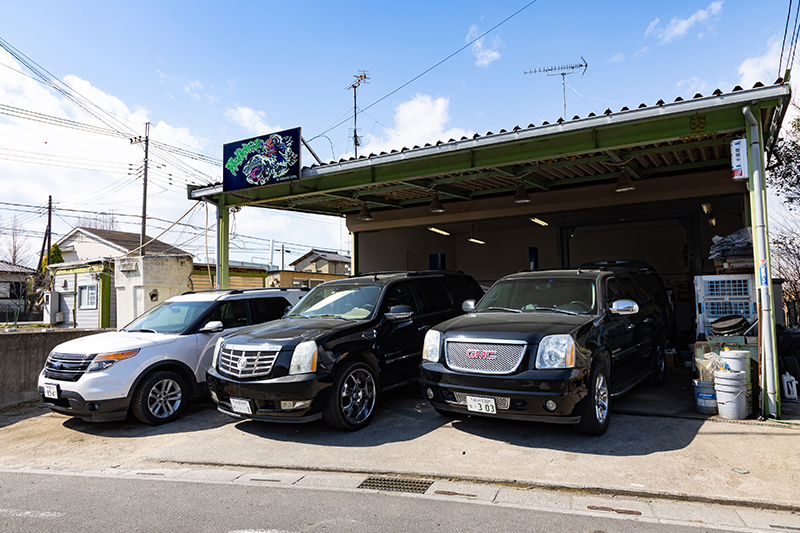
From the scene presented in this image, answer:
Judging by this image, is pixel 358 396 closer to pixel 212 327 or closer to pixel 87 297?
pixel 212 327

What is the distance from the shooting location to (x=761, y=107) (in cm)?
649

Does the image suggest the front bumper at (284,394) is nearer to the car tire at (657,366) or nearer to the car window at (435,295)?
the car window at (435,295)

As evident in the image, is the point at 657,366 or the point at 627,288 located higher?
the point at 627,288

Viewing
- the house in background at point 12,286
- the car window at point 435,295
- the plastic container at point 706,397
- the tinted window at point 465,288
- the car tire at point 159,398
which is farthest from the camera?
the house in background at point 12,286

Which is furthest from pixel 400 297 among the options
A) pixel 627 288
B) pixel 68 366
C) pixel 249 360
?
pixel 68 366

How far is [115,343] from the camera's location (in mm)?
6980

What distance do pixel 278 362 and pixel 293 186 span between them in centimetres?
644

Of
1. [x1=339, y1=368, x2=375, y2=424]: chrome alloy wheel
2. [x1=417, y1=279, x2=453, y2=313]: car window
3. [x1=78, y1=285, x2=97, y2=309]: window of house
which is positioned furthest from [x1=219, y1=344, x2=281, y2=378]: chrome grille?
[x1=78, y1=285, x2=97, y2=309]: window of house

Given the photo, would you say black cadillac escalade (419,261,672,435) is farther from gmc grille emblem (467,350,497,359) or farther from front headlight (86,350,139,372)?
front headlight (86,350,139,372)

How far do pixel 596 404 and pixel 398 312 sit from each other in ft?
8.44

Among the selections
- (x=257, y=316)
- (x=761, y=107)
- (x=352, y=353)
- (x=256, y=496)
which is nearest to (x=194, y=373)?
(x=257, y=316)

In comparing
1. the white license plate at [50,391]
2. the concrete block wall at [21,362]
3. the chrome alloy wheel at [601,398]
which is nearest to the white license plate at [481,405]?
the chrome alloy wheel at [601,398]

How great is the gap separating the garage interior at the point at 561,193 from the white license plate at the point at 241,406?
5249 millimetres

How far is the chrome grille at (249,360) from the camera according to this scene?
5914 millimetres
